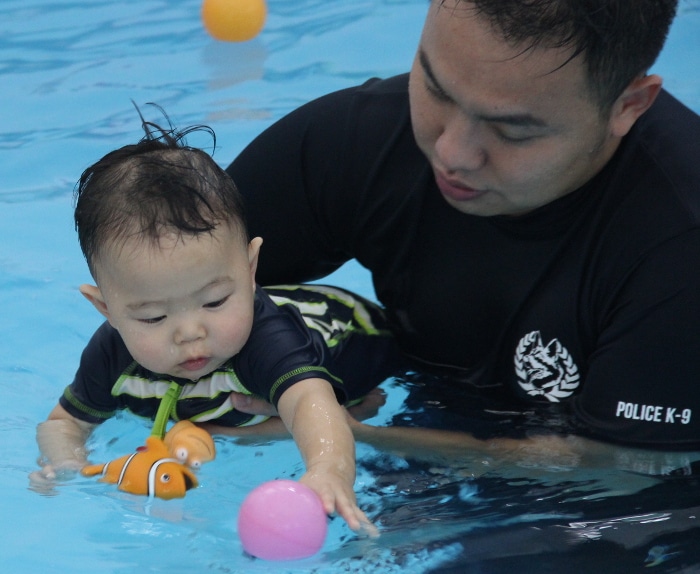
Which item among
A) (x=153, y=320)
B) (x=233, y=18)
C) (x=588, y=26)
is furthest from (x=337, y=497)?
(x=233, y=18)

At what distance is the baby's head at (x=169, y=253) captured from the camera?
2111 millimetres

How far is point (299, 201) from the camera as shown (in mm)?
2523

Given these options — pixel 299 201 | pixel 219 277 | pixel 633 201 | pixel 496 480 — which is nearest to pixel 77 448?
pixel 219 277

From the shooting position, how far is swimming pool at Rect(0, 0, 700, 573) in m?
2.16

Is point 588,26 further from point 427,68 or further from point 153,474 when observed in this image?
point 153,474

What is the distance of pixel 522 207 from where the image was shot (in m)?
2.15

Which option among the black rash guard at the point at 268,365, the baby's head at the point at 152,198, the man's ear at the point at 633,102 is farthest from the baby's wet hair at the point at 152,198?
the man's ear at the point at 633,102

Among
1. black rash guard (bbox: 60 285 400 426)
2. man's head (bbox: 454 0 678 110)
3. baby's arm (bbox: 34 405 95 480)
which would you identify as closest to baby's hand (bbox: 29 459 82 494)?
baby's arm (bbox: 34 405 95 480)

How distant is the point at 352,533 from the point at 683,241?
0.86 metres

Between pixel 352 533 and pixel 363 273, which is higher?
pixel 363 273

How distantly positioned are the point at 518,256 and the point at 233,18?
359 centimetres

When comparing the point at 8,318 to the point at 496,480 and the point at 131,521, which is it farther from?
the point at 496,480

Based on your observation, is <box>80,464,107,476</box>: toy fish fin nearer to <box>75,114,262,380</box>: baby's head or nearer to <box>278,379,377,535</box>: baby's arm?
<box>75,114,262,380</box>: baby's head

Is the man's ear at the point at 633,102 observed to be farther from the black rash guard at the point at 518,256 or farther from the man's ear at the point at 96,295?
the man's ear at the point at 96,295
